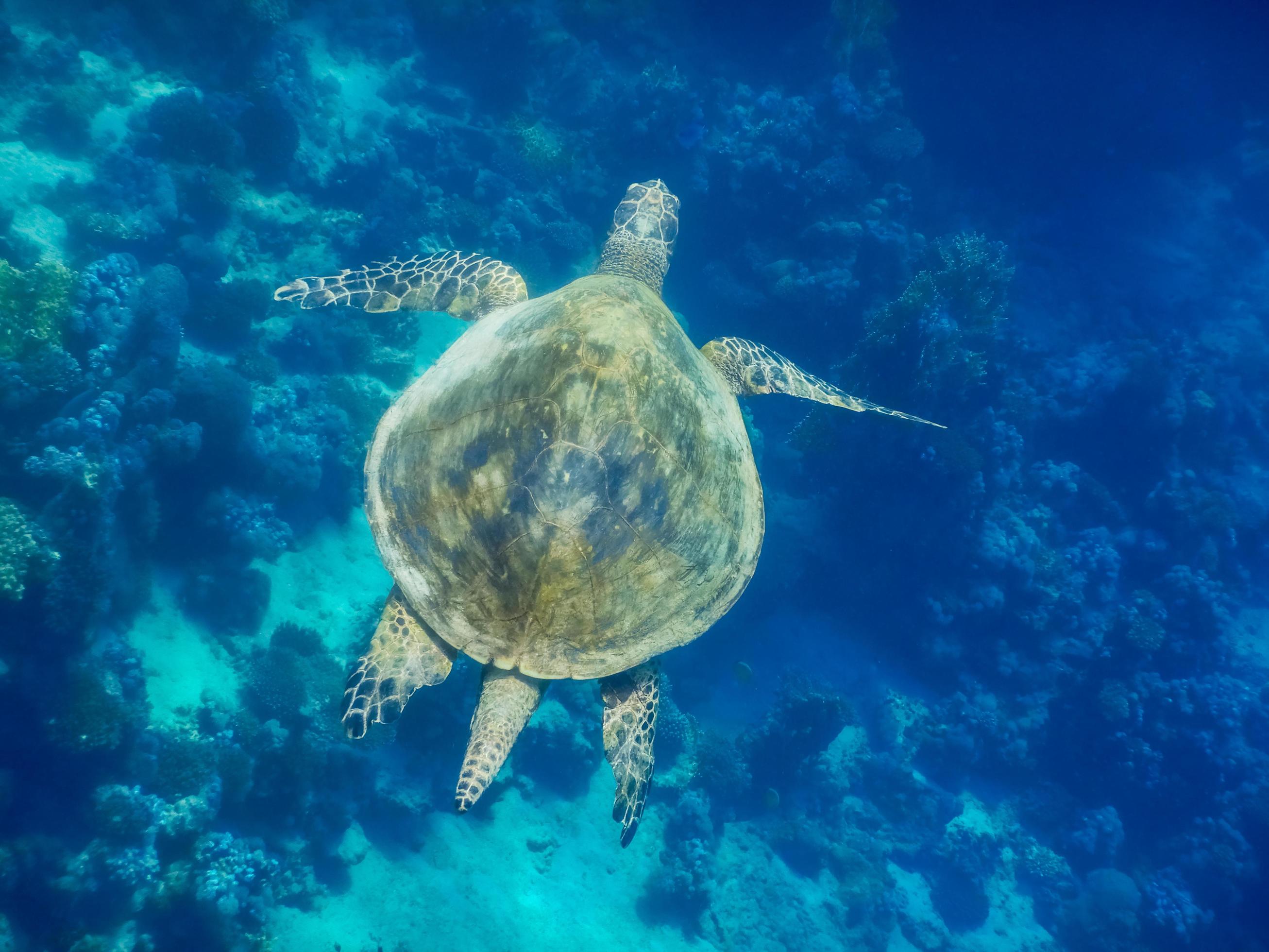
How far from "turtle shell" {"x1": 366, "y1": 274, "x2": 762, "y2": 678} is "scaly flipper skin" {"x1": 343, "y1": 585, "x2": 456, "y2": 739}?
1.39 feet

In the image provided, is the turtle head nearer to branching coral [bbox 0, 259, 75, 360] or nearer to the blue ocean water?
the blue ocean water

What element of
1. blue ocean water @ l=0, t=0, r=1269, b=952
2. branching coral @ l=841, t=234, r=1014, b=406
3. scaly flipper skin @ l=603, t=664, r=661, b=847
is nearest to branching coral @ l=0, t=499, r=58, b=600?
blue ocean water @ l=0, t=0, r=1269, b=952

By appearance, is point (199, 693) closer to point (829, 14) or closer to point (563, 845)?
point (563, 845)

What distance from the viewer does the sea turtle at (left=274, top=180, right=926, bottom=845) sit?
3.04 m

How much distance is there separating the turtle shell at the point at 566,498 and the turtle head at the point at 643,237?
2.64 metres

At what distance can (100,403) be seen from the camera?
705cm

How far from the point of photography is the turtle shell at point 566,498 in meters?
3.02

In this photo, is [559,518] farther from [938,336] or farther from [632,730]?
[938,336]

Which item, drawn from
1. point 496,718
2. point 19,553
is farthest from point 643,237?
point 19,553

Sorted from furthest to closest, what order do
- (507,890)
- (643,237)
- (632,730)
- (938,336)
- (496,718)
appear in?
(938,336), (507,890), (643,237), (632,730), (496,718)

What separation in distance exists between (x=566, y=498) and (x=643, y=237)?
466 centimetres

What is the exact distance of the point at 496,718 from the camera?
361 centimetres

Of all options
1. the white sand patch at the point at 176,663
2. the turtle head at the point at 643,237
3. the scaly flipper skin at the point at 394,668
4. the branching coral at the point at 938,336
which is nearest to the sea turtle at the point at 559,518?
the scaly flipper skin at the point at 394,668

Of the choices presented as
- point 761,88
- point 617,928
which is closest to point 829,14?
point 761,88
